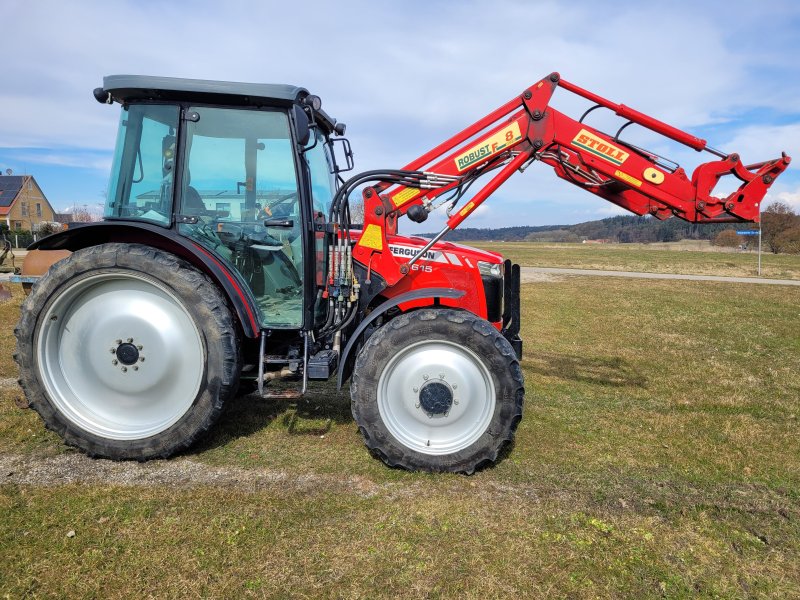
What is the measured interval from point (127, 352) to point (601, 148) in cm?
403

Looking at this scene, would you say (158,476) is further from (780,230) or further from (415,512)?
(780,230)

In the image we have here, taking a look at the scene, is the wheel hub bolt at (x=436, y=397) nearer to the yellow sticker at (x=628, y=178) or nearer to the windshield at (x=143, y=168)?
the yellow sticker at (x=628, y=178)

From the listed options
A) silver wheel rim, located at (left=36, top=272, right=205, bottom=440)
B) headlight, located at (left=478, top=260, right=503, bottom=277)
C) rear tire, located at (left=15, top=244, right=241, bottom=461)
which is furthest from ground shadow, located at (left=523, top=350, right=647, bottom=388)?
silver wheel rim, located at (left=36, top=272, right=205, bottom=440)

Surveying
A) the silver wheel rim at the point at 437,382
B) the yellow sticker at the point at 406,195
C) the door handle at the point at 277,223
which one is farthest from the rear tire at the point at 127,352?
the yellow sticker at the point at 406,195

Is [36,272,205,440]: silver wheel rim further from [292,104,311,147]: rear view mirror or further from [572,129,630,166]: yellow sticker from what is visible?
[572,129,630,166]: yellow sticker

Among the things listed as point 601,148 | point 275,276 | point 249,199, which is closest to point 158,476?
point 275,276

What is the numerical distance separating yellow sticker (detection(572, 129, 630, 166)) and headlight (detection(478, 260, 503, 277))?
123cm

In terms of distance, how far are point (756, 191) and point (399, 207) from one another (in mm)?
2830

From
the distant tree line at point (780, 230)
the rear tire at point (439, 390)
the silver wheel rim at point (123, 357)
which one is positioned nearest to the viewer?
the rear tire at point (439, 390)

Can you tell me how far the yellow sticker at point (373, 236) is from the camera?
4.34 metres

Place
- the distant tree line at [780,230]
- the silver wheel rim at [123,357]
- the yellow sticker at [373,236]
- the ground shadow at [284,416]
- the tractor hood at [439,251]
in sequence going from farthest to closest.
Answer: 1. the distant tree line at [780,230]
2. the ground shadow at [284,416]
3. the tractor hood at [439,251]
4. the yellow sticker at [373,236]
5. the silver wheel rim at [123,357]

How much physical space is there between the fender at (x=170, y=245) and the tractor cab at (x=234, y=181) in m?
Result: 0.09

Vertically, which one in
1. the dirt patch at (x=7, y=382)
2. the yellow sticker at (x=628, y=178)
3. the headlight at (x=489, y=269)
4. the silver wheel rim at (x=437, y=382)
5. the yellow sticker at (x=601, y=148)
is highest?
the yellow sticker at (x=601, y=148)

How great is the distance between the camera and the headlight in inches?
190
